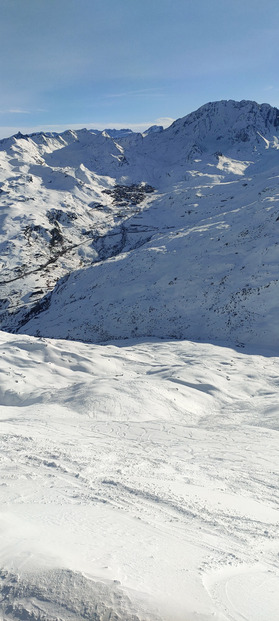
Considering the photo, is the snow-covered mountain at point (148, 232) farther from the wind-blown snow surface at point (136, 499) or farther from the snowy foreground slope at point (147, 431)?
the wind-blown snow surface at point (136, 499)

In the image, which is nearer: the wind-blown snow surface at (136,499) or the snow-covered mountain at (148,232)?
the wind-blown snow surface at (136,499)

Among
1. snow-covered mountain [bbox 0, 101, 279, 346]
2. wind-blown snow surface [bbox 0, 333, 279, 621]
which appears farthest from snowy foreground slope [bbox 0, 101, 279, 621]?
snow-covered mountain [bbox 0, 101, 279, 346]

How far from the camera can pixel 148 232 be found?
5725 centimetres

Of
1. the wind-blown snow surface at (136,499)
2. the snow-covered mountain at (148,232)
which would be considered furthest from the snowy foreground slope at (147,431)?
the snow-covered mountain at (148,232)

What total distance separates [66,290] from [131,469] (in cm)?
3085

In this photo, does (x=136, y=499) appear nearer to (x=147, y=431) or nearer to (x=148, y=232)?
(x=147, y=431)

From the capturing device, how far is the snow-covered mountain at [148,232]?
2758 centimetres

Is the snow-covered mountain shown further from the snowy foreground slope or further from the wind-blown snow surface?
the wind-blown snow surface

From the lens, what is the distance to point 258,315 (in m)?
24.5

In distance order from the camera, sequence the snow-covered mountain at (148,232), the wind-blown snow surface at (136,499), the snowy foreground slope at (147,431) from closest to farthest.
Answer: the wind-blown snow surface at (136,499) → the snowy foreground slope at (147,431) → the snow-covered mountain at (148,232)

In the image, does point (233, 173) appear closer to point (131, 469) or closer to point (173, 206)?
point (173, 206)

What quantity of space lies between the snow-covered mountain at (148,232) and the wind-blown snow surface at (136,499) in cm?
1183

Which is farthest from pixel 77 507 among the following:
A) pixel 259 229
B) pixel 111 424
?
pixel 259 229

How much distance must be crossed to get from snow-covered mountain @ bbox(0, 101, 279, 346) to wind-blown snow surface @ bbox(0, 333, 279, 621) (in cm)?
1183
